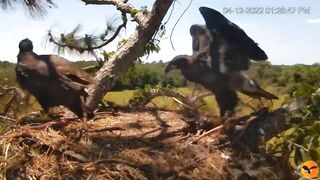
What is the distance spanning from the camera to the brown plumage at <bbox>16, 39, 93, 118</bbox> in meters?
4.17

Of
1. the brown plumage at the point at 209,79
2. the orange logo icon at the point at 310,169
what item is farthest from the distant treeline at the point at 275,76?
the orange logo icon at the point at 310,169

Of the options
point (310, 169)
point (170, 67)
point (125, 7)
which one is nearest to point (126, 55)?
point (125, 7)

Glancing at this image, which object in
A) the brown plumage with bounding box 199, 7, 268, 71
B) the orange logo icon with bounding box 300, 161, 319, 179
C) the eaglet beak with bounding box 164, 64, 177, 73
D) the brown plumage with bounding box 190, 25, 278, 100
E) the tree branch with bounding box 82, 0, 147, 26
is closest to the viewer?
the orange logo icon with bounding box 300, 161, 319, 179

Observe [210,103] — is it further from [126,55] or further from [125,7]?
[125,7]

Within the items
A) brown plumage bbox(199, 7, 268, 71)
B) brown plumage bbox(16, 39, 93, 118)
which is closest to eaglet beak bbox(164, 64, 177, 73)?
brown plumage bbox(199, 7, 268, 71)

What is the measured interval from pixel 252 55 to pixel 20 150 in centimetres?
199

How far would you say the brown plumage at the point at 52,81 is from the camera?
4.17 m

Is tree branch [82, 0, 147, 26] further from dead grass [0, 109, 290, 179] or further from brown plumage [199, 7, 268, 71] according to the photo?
dead grass [0, 109, 290, 179]

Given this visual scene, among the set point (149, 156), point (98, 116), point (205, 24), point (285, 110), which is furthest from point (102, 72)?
point (285, 110)

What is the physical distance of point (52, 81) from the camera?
4172mm

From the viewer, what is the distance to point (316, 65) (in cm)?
350

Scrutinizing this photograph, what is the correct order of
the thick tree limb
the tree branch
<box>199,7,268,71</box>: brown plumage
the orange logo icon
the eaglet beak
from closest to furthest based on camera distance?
the orange logo icon, <box>199,7,268,71</box>: brown plumage, the eaglet beak, the thick tree limb, the tree branch

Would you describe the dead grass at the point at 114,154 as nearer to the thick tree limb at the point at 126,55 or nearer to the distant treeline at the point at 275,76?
the distant treeline at the point at 275,76

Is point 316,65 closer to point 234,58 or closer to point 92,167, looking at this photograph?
point 234,58
